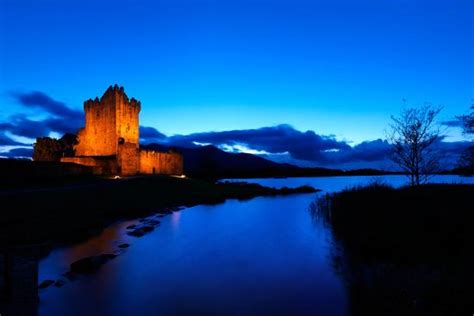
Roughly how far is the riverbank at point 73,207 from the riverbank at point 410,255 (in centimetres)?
1234

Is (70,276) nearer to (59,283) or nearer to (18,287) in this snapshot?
(59,283)

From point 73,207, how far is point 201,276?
13.1 m

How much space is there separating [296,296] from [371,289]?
2222mm

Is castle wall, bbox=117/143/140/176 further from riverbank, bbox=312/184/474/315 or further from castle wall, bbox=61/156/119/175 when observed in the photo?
riverbank, bbox=312/184/474/315

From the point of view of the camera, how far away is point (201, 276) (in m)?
11.9

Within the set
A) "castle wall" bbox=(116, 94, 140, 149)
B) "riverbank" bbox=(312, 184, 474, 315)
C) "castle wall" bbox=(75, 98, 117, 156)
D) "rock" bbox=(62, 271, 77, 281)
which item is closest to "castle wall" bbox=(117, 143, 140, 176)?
"castle wall" bbox=(116, 94, 140, 149)

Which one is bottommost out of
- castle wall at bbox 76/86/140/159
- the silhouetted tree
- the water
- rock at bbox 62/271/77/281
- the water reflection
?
the water

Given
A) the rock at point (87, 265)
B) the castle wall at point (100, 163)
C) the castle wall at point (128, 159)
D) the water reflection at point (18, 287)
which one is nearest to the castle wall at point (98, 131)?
the castle wall at point (128, 159)

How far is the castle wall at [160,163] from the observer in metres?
52.2

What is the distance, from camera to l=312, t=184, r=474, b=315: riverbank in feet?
22.2

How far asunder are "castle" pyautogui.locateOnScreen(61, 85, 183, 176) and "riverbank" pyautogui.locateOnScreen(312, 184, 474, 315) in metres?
38.2

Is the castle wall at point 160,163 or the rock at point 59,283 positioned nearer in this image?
the rock at point 59,283

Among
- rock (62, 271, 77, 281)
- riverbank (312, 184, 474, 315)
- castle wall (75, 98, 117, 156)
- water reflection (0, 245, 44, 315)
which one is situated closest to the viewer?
riverbank (312, 184, 474, 315)

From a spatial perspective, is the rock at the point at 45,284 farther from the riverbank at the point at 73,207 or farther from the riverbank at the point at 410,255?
the riverbank at the point at 410,255
